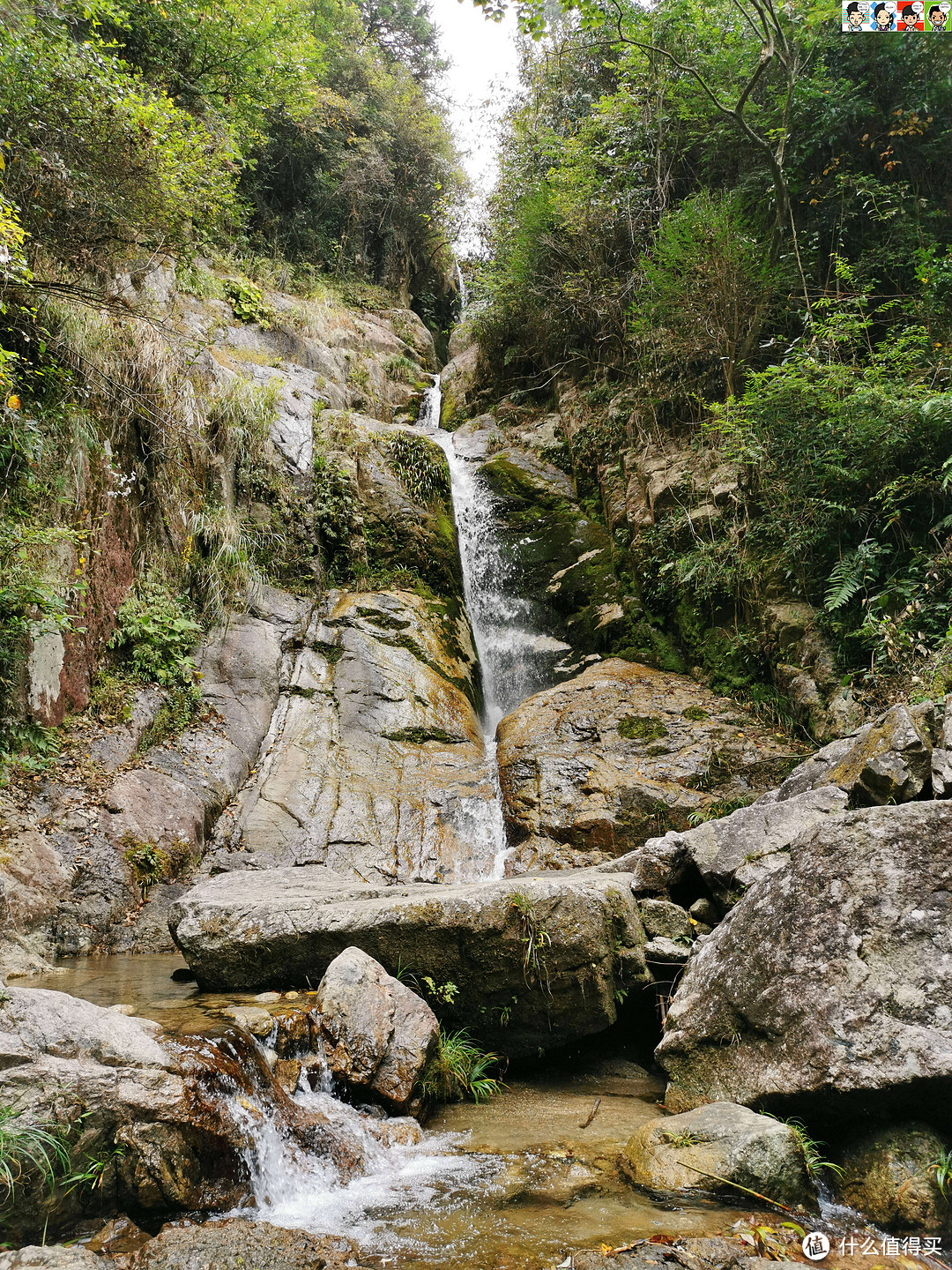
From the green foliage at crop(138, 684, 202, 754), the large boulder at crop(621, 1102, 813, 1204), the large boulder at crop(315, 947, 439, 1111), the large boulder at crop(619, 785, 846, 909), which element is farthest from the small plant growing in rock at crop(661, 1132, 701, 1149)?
the green foliage at crop(138, 684, 202, 754)

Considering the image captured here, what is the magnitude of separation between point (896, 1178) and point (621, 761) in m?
4.82

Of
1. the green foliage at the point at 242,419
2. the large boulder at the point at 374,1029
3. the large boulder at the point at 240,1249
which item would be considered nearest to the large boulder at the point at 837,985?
the large boulder at the point at 374,1029

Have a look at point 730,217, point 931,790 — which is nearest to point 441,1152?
point 931,790

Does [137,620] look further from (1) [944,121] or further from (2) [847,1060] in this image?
(1) [944,121]

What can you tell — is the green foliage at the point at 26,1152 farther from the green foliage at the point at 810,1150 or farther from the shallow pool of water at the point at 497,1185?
the green foliage at the point at 810,1150

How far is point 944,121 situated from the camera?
8.65 meters

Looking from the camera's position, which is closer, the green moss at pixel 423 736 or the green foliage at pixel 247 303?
the green moss at pixel 423 736

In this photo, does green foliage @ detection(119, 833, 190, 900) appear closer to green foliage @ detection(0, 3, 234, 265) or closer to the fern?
green foliage @ detection(0, 3, 234, 265)

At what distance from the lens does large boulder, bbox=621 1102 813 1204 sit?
8.72ft

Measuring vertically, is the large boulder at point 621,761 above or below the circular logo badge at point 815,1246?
above

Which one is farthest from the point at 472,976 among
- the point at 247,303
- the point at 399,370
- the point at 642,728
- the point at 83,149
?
the point at 399,370

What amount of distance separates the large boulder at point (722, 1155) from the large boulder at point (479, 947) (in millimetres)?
1093

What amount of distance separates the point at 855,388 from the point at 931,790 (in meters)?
4.73

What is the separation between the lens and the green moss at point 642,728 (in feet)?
25.0
